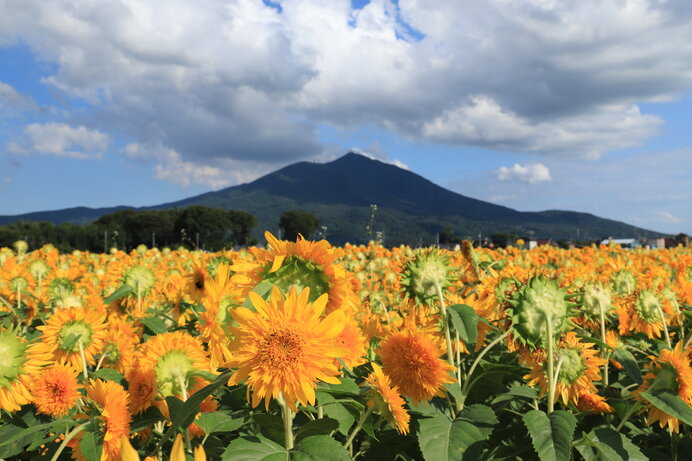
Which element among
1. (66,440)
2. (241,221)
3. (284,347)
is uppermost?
(241,221)

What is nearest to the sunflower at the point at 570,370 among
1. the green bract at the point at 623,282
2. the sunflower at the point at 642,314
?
the sunflower at the point at 642,314

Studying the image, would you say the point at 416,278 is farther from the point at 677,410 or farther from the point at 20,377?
the point at 20,377

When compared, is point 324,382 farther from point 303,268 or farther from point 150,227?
point 150,227

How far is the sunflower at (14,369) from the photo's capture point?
5.12 ft

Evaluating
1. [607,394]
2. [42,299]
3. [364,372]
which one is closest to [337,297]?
[364,372]

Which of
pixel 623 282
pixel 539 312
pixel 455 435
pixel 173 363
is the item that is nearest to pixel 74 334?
pixel 173 363

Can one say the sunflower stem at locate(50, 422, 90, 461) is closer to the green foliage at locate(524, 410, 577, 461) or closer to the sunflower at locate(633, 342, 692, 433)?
the green foliage at locate(524, 410, 577, 461)

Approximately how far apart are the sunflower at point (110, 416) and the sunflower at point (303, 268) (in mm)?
607

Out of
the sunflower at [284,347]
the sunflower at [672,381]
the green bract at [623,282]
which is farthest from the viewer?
the green bract at [623,282]

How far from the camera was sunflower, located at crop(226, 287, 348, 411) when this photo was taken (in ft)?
3.71

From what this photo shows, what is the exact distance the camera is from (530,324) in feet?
5.68

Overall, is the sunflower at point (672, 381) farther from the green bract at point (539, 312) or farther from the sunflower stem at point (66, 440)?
the sunflower stem at point (66, 440)

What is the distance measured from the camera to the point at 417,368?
1732mm

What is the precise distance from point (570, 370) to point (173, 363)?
151cm
